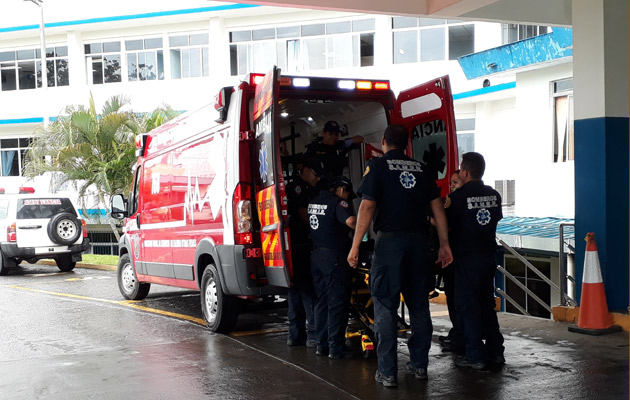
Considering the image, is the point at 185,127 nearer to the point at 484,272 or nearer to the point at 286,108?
the point at 286,108

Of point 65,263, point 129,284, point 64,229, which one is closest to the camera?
point 129,284

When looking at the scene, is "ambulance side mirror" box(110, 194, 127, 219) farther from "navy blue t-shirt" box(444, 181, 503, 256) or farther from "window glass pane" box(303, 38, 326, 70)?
"window glass pane" box(303, 38, 326, 70)

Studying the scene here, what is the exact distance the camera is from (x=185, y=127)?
8758 millimetres

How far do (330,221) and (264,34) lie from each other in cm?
2305

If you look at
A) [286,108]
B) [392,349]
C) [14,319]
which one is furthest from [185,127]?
[392,349]

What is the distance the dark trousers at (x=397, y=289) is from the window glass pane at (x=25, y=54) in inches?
1184

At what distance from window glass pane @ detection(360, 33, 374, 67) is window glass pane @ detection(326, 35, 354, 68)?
0.45 m

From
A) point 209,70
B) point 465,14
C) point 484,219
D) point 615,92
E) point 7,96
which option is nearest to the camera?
point 484,219

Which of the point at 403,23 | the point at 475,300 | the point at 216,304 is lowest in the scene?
the point at 216,304

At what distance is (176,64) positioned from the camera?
29.6 meters

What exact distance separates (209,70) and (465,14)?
20.6 m

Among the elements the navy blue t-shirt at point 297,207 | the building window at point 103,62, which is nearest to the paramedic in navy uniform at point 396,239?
the navy blue t-shirt at point 297,207

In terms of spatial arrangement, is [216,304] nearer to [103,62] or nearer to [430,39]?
[430,39]

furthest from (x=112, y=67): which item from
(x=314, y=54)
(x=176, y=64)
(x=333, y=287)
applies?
(x=333, y=287)
